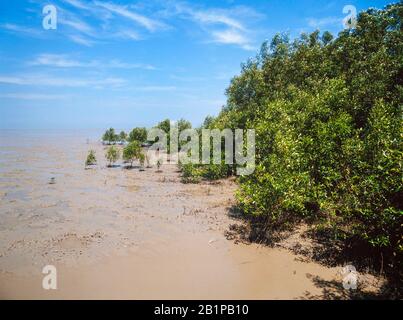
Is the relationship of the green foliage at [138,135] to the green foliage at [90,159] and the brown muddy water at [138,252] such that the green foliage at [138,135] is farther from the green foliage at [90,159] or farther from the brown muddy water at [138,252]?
the brown muddy water at [138,252]

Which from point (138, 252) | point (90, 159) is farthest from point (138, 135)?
point (138, 252)

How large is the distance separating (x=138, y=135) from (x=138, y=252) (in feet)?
171

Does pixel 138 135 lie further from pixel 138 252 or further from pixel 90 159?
pixel 138 252

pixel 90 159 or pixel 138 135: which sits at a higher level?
pixel 138 135

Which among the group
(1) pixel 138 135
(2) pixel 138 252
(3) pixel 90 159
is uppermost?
(1) pixel 138 135

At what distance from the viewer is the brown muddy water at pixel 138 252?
1216 centimetres

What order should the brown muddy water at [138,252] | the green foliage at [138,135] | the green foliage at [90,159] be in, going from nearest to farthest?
the brown muddy water at [138,252] < the green foliage at [90,159] < the green foliage at [138,135]

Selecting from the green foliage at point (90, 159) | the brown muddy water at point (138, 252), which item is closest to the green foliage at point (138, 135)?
the green foliage at point (90, 159)

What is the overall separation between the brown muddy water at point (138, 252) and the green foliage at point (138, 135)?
37.6 metres

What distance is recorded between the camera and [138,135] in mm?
65875

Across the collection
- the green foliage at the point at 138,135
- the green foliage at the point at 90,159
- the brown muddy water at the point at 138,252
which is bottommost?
the brown muddy water at the point at 138,252
